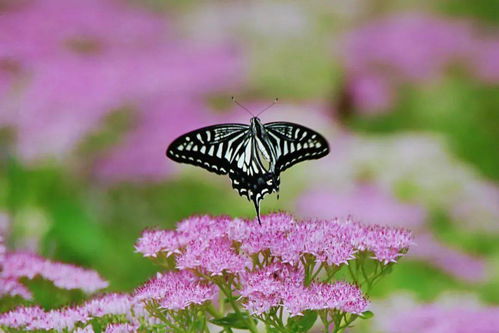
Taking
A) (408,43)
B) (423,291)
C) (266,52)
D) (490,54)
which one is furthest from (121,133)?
(490,54)

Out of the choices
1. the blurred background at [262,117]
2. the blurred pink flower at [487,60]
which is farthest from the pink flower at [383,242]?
the blurred pink flower at [487,60]

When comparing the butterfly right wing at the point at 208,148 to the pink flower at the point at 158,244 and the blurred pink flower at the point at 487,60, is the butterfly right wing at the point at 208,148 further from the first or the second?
the blurred pink flower at the point at 487,60

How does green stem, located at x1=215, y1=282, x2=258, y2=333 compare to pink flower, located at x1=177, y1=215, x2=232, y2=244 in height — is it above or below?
below

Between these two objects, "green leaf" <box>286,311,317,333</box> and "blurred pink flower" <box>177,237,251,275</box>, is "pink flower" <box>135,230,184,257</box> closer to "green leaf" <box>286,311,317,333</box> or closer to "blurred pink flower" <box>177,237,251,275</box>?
"blurred pink flower" <box>177,237,251,275</box>

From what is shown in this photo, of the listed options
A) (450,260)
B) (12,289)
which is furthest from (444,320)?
(450,260)

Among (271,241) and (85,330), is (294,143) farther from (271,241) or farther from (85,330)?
(85,330)

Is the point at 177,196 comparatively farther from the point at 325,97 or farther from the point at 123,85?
the point at 325,97

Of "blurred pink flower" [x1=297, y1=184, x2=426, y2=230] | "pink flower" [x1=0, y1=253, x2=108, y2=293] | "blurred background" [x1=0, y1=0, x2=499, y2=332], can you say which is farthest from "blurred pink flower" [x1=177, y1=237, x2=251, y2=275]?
"blurred pink flower" [x1=297, y1=184, x2=426, y2=230]
